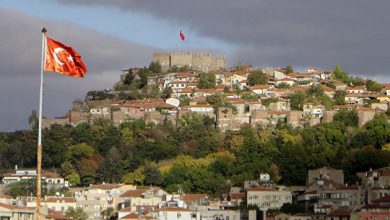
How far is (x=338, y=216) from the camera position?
64375 mm

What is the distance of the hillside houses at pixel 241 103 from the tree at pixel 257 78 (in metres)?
0.40

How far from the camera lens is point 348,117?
8569cm

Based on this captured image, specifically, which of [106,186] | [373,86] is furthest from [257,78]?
[106,186]

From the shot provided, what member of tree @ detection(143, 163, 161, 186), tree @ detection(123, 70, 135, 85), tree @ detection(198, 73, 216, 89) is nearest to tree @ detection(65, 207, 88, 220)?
tree @ detection(143, 163, 161, 186)

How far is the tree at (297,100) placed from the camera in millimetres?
92688

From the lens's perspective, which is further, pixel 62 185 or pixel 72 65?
pixel 62 185

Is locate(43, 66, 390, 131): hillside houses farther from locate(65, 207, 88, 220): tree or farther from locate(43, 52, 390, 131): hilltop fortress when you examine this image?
locate(65, 207, 88, 220): tree

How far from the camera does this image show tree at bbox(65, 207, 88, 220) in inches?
2771

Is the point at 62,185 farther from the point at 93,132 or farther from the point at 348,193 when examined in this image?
the point at 348,193

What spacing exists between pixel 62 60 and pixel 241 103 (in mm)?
66919

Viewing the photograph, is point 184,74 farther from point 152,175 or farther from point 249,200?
point 249,200

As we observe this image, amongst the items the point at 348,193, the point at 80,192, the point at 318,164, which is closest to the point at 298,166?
the point at 318,164

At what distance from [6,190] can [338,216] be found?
24881mm

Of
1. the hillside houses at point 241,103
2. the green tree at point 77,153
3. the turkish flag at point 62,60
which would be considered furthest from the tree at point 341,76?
the turkish flag at point 62,60
